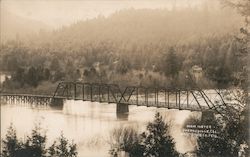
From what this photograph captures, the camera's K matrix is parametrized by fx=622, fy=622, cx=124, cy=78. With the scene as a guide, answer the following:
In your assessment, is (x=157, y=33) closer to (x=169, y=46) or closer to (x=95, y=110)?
(x=169, y=46)

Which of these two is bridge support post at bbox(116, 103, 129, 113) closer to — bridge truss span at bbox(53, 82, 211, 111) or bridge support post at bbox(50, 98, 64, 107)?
bridge truss span at bbox(53, 82, 211, 111)

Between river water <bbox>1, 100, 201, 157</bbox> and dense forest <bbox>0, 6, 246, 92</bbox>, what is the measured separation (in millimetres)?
124

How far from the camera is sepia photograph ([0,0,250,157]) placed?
2781 mm

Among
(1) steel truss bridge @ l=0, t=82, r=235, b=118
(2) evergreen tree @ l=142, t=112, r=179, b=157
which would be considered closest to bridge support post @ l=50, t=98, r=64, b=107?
(1) steel truss bridge @ l=0, t=82, r=235, b=118

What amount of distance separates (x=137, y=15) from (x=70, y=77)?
0.47m

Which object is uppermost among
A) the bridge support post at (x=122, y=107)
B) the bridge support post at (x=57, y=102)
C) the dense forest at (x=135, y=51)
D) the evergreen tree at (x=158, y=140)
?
the dense forest at (x=135, y=51)

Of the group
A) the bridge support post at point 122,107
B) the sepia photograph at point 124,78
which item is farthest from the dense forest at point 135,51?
the bridge support post at point 122,107

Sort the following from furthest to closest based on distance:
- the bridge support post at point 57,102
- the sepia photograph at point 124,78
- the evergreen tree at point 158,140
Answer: the bridge support post at point 57,102
the evergreen tree at point 158,140
the sepia photograph at point 124,78

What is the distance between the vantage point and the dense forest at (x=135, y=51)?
9.13 ft

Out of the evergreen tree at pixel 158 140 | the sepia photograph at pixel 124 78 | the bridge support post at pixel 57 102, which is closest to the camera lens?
the sepia photograph at pixel 124 78

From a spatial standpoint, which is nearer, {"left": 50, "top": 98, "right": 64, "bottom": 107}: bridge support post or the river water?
the river water

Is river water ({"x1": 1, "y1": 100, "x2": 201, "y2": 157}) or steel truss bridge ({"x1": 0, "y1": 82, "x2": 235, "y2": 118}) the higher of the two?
steel truss bridge ({"x1": 0, "y1": 82, "x2": 235, "y2": 118})

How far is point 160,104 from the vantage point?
2893mm

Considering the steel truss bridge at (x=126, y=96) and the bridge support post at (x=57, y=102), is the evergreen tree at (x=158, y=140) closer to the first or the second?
the steel truss bridge at (x=126, y=96)
